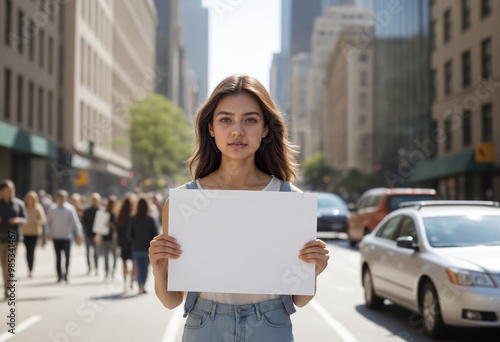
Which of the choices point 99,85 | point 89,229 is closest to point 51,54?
point 99,85

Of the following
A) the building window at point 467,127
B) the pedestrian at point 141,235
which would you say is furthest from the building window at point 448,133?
the pedestrian at point 141,235

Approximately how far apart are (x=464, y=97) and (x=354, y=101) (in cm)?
6905

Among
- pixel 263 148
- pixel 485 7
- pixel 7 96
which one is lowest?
pixel 263 148

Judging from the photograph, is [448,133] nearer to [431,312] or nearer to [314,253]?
[431,312]

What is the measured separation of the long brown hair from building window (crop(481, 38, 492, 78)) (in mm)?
34905

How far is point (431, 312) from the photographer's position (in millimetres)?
8797

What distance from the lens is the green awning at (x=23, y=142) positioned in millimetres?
32156

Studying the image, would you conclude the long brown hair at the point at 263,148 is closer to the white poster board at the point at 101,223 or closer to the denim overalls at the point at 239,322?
the denim overalls at the point at 239,322

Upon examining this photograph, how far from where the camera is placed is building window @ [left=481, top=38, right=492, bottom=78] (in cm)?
3625

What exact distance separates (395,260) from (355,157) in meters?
94.4

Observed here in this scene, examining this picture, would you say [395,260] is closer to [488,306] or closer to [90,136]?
[488,306]

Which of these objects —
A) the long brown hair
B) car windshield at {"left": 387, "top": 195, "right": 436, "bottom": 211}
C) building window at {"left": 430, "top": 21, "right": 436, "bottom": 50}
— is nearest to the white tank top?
the long brown hair

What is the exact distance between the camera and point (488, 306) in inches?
317

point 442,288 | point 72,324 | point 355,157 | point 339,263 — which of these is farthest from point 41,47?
point 355,157
